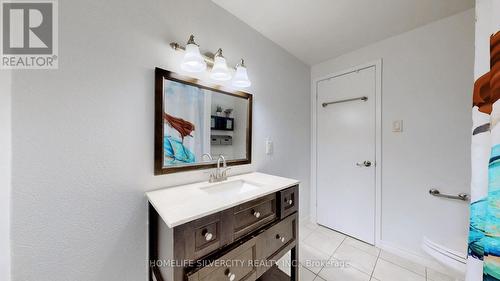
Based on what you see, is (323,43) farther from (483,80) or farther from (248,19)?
(483,80)

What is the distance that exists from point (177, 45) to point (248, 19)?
0.82 meters

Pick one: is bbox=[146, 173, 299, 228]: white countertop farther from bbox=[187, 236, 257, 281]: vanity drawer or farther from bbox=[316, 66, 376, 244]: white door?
bbox=[316, 66, 376, 244]: white door

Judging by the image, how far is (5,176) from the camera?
28.3 inches

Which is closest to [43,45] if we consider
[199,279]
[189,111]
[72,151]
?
[72,151]

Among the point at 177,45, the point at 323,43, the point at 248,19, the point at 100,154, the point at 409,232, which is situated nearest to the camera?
the point at 100,154

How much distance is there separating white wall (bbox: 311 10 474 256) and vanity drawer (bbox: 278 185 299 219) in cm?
113

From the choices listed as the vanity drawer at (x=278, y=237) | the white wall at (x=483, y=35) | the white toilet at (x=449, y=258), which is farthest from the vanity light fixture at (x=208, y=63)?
the white toilet at (x=449, y=258)

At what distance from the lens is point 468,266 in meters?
0.71

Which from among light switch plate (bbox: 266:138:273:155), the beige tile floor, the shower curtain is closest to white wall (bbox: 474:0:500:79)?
the shower curtain

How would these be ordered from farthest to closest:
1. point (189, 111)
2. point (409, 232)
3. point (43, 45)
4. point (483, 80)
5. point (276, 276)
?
point (409, 232)
point (276, 276)
point (189, 111)
point (43, 45)
point (483, 80)

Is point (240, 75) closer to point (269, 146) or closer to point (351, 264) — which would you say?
point (269, 146)

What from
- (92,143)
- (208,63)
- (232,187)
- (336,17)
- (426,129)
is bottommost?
(232,187)

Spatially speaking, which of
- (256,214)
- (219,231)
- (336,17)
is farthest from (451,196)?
(219,231)

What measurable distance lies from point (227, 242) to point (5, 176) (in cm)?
98
